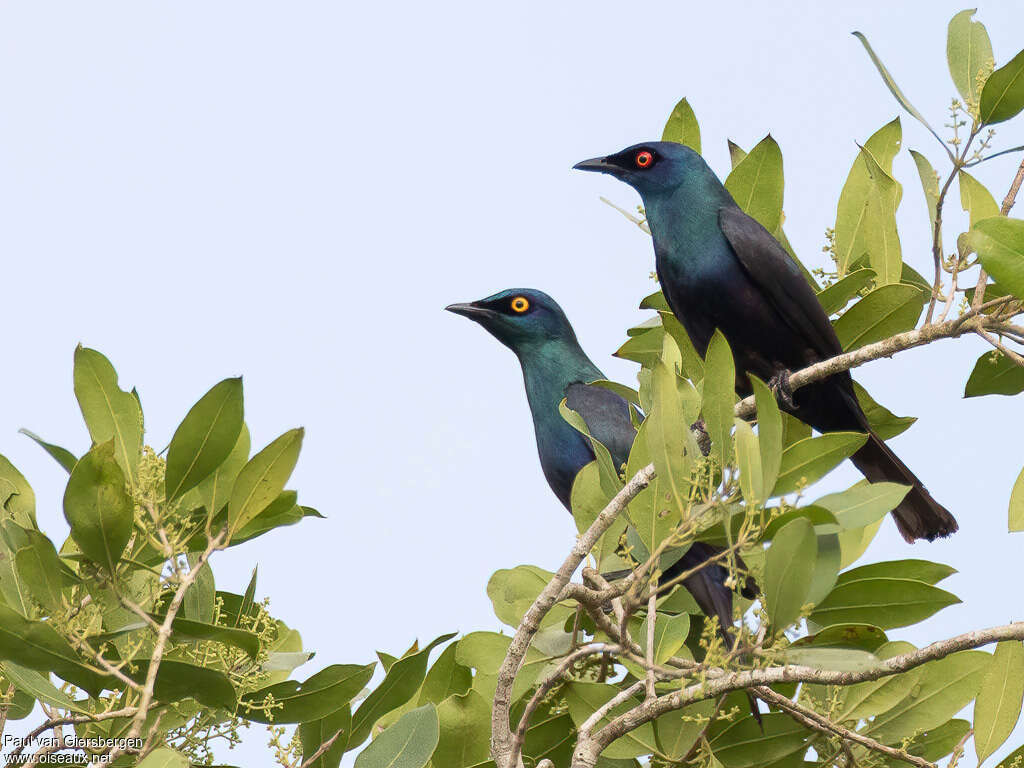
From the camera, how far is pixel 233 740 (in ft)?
9.53

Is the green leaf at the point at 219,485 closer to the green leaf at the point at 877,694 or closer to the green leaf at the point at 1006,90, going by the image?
the green leaf at the point at 877,694

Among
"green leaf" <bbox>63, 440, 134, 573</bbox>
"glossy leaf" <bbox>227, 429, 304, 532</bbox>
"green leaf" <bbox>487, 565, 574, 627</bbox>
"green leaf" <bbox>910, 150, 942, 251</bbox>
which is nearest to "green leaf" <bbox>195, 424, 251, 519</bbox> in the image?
"glossy leaf" <bbox>227, 429, 304, 532</bbox>

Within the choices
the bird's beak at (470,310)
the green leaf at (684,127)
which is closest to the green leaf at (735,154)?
the green leaf at (684,127)

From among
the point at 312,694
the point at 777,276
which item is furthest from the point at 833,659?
the point at 777,276

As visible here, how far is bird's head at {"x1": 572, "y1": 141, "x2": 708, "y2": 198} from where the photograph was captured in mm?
5266

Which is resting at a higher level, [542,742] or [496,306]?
[496,306]

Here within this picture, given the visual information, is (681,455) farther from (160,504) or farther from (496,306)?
(496,306)

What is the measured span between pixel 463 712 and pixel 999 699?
1332mm

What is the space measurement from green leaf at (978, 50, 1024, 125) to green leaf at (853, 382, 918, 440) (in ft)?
4.47

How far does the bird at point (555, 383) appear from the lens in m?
5.56

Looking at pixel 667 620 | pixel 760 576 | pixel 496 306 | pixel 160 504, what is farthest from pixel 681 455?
pixel 496 306

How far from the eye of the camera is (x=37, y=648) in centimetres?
258

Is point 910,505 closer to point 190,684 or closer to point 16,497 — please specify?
point 190,684

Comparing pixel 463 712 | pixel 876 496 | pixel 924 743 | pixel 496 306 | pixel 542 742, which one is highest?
pixel 496 306
